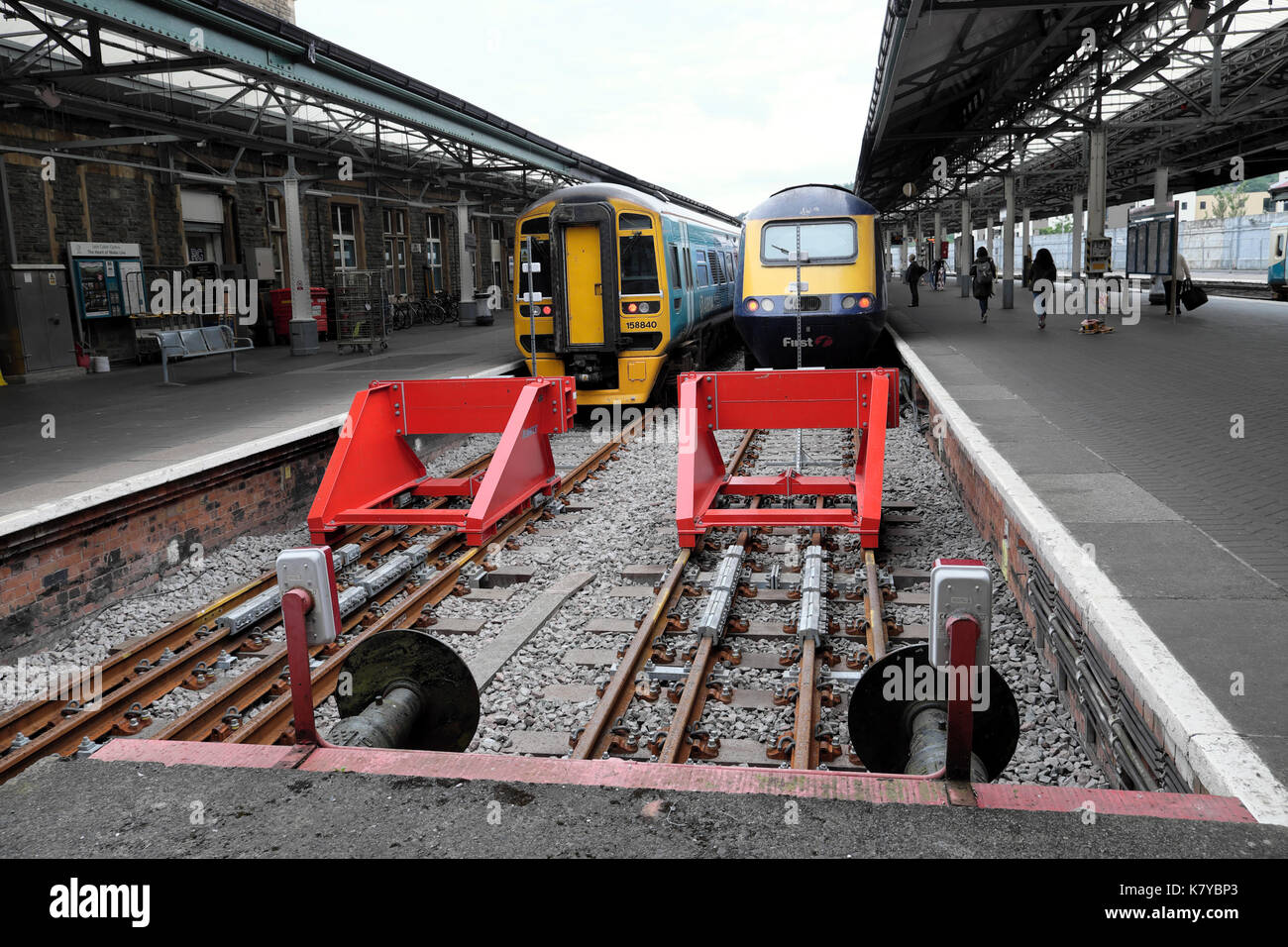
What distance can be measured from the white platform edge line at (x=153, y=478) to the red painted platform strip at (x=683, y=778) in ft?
12.2

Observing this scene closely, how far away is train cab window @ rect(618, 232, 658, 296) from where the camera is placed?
12.8 m

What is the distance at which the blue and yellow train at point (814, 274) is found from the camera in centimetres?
1404

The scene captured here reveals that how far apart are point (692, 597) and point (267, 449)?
14.2ft

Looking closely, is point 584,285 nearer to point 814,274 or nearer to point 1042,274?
point 814,274

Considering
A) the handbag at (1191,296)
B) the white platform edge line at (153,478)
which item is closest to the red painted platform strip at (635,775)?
the white platform edge line at (153,478)

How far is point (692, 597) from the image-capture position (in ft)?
21.0

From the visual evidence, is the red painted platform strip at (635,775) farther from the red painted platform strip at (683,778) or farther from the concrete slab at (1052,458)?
the concrete slab at (1052,458)

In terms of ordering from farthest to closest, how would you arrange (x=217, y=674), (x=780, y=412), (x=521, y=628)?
(x=780, y=412) → (x=521, y=628) → (x=217, y=674)

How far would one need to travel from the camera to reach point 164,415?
35.9ft

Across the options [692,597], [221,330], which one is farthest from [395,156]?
[692,597]

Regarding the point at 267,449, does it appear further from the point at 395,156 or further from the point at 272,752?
the point at 395,156

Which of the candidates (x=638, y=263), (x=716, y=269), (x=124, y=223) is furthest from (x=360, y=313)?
(x=638, y=263)

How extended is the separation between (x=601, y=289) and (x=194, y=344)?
6.24m

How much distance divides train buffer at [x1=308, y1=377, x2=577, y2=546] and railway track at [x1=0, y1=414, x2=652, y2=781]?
2.07ft
